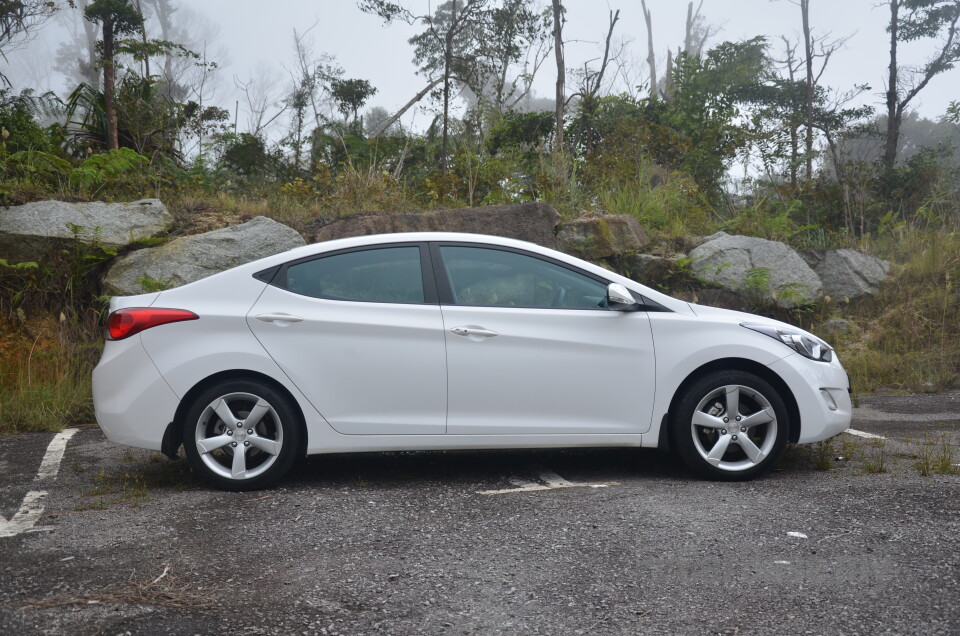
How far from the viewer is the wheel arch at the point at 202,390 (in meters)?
4.91

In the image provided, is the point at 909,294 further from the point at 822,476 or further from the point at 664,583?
the point at 664,583

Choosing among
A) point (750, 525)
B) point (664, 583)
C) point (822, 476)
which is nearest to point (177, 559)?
point (664, 583)

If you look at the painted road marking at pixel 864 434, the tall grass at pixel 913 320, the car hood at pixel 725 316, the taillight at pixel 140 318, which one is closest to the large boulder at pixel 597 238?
the tall grass at pixel 913 320

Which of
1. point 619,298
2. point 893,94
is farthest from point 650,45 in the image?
point 619,298

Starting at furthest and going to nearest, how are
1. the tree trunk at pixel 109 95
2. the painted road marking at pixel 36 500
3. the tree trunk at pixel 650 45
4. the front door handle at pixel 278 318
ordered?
1. the tree trunk at pixel 650 45
2. the tree trunk at pixel 109 95
3. the front door handle at pixel 278 318
4. the painted road marking at pixel 36 500

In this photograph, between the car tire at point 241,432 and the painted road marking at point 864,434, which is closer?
the car tire at point 241,432

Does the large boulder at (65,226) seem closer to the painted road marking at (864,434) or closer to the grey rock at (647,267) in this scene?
the grey rock at (647,267)

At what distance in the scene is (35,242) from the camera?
9094 mm

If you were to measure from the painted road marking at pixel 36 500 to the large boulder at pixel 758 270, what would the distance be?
729 cm

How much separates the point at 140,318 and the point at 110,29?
8.63m

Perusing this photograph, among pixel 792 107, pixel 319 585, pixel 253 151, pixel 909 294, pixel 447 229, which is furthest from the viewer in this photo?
pixel 792 107

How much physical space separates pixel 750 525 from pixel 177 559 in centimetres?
275

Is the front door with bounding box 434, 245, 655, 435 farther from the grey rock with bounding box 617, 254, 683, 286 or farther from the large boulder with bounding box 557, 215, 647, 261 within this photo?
the grey rock with bounding box 617, 254, 683, 286

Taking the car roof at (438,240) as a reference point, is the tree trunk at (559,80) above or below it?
above
